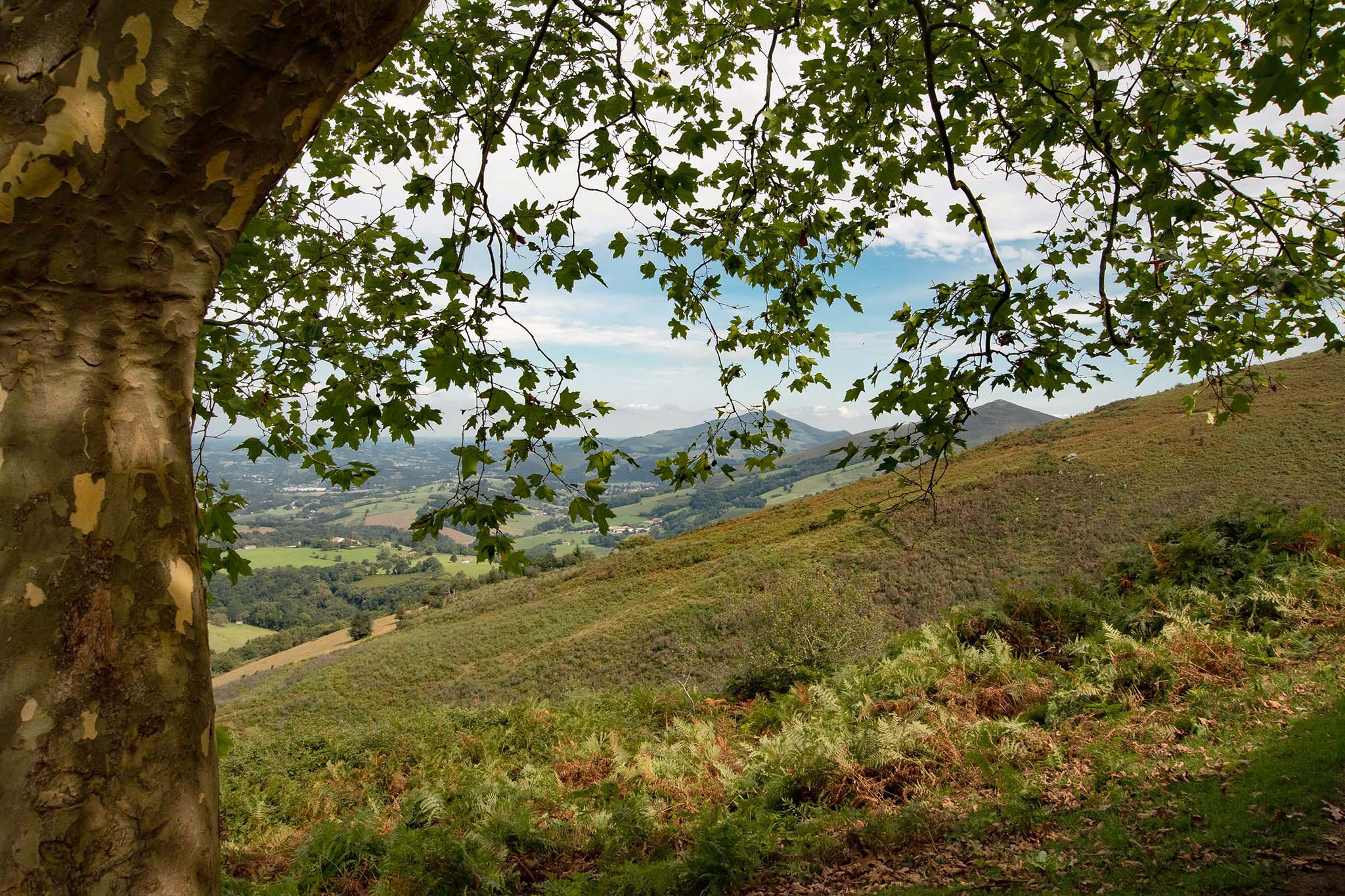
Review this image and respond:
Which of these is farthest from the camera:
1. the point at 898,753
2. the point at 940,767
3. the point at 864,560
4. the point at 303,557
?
the point at 303,557

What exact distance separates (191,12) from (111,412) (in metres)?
0.93

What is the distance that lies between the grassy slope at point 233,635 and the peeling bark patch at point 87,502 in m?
91.4

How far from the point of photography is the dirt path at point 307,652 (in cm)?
5091

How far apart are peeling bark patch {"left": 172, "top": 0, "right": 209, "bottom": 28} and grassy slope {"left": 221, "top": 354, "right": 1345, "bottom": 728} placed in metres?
23.3

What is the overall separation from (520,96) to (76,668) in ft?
15.8

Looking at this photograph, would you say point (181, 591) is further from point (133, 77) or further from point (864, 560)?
point (864, 560)

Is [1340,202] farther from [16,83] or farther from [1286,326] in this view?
[16,83]

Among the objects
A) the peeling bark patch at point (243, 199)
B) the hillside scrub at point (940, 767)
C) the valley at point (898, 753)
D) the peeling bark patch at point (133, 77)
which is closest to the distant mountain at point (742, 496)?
the valley at point (898, 753)

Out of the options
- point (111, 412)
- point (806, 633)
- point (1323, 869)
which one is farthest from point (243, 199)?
point (806, 633)

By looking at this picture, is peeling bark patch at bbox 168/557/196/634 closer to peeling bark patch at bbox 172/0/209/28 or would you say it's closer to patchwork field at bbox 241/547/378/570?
peeling bark patch at bbox 172/0/209/28

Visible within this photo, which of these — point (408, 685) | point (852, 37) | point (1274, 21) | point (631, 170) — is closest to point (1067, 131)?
point (852, 37)

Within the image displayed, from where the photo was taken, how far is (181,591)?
1412mm

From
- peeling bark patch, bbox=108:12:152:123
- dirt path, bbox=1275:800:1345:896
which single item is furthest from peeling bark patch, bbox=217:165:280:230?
dirt path, bbox=1275:800:1345:896

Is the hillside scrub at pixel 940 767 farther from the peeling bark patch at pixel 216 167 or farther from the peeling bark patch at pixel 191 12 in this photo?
the peeling bark patch at pixel 191 12
